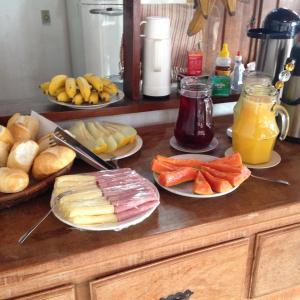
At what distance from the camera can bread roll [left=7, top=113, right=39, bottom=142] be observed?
726 mm

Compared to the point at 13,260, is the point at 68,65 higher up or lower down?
higher up

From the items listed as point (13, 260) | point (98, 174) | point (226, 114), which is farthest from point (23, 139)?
point (226, 114)

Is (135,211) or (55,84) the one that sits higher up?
(55,84)

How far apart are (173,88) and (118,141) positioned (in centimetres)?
35

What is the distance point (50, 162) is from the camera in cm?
63

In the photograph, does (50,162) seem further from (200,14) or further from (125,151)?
(200,14)

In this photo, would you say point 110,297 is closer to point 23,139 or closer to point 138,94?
point 23,139

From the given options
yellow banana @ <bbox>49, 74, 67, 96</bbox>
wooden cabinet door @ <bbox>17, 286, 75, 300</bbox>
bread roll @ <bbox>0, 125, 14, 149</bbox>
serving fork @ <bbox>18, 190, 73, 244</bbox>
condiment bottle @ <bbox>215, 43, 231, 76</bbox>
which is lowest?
wooden cabinet door @ <bbox>17, 286, 75, 300</bbox>

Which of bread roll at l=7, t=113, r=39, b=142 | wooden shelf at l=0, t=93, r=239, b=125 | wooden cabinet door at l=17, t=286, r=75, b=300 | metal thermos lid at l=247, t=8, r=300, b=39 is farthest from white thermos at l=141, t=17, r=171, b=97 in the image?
wooden cabinet door at l=17, t=286, r=75, b=300

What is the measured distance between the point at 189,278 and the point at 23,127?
461mm

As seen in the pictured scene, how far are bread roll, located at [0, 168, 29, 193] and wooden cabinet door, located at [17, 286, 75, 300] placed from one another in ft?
0.58

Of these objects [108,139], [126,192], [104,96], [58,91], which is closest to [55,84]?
[58,91]

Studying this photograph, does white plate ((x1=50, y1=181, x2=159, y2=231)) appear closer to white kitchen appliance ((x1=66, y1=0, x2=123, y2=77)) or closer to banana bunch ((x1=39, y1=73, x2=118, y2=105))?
banana bunch ((x1=39, y1=73, x2=118, y2=105))

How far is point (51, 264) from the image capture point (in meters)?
0.51
